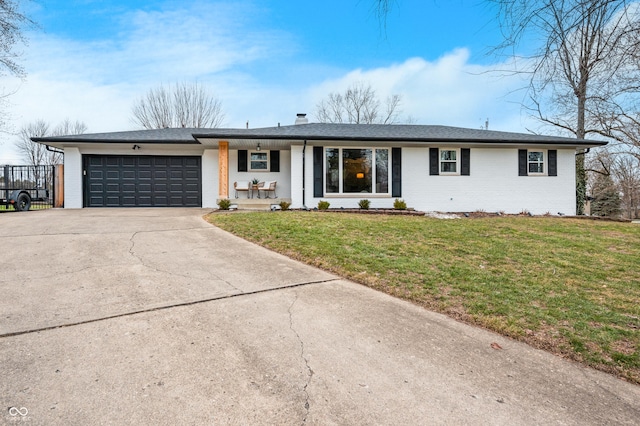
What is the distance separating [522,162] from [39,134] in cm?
4233

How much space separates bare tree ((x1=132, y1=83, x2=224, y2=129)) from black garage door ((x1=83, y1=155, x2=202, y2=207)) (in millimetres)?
13246

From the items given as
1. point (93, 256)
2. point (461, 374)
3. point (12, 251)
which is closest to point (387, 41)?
point (461, 374)

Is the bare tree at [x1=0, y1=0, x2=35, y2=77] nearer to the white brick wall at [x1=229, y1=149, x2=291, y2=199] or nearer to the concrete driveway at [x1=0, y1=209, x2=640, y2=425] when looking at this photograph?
the white brick wall at [x1=229, y1=149, x2=291, y2=199]

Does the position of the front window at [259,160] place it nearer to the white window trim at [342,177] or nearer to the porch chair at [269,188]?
the porch chair at [269,188]

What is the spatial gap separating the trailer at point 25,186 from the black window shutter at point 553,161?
19960 millimetres

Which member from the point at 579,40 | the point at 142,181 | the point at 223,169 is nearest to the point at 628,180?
the point at 223,169

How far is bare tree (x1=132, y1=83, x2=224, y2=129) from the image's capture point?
25266mm

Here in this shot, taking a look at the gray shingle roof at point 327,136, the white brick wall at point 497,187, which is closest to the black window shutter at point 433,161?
the white brick wall at point 497,187

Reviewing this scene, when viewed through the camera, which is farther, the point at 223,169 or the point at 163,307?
the point at 223,169

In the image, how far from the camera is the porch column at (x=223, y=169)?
12273mm

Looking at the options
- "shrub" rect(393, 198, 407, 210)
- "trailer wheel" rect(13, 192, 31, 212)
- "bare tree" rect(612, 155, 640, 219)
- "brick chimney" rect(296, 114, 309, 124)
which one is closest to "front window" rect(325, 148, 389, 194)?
"shrub" rect(393, 198, 407, 210)

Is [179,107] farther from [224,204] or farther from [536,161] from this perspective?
[536,161]

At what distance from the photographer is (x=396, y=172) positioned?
1278 cm

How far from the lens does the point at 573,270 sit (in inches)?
188
